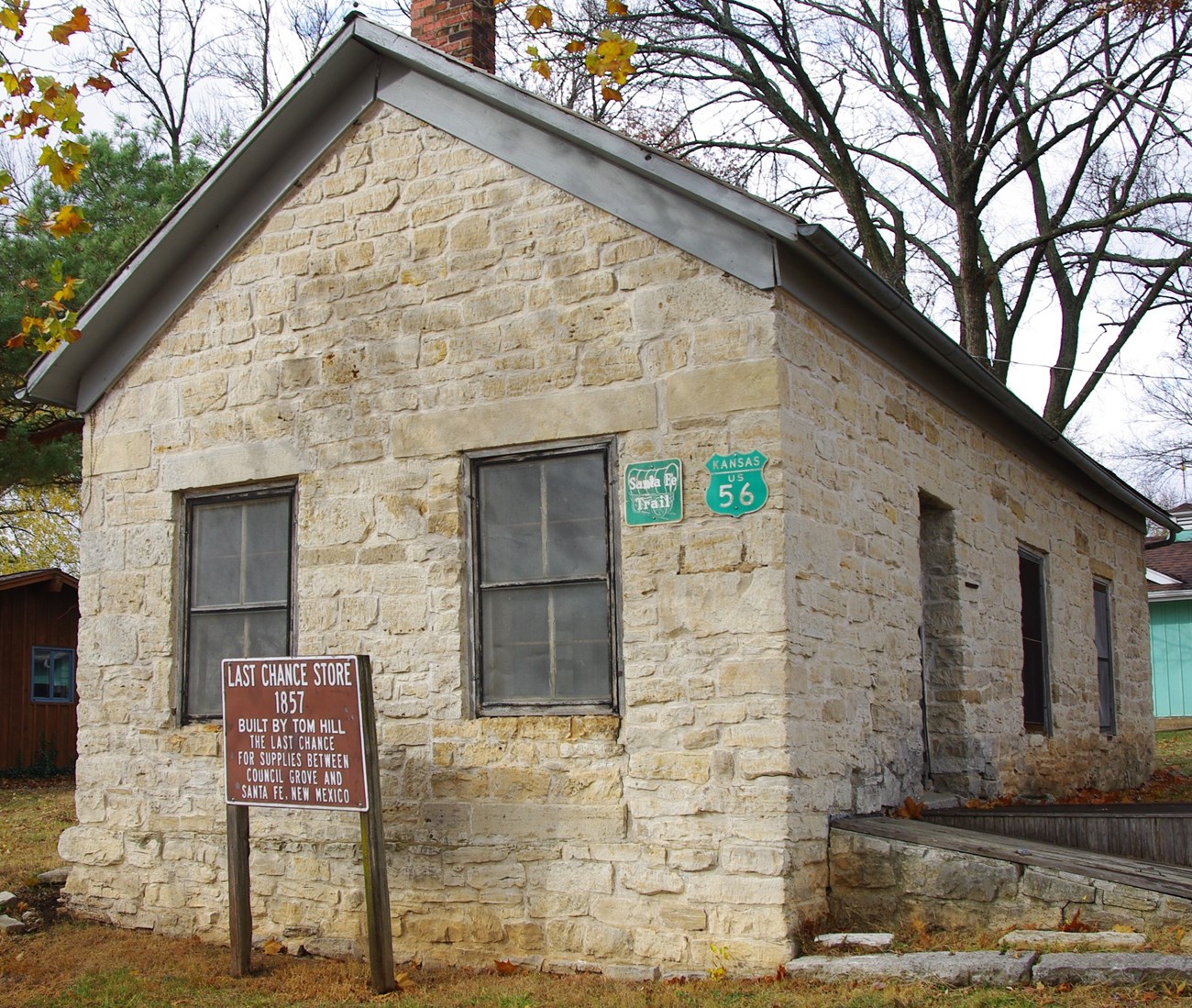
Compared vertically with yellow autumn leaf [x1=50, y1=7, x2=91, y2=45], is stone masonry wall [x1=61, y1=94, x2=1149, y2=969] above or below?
below

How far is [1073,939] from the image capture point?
19.8 ft

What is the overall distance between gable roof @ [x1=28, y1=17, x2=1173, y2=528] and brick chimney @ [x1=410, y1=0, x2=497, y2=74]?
0.80m

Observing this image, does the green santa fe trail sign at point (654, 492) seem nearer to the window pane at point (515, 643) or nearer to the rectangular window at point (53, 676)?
the window pane at point (515, 643)

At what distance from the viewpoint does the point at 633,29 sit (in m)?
18.9

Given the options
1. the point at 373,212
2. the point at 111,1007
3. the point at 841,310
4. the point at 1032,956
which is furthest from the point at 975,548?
the point at 111,1007

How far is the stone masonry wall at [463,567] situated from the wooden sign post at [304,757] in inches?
Result: 26.9

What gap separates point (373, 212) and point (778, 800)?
4.41 m

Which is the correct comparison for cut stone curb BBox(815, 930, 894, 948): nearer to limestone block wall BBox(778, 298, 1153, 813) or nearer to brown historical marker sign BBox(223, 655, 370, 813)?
limestone block wall BBox(778, 298, 1153, 813)

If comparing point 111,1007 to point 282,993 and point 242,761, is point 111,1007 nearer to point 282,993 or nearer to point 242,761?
point 282,993

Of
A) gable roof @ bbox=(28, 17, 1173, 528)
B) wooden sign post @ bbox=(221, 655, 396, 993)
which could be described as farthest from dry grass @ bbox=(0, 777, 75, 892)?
gable roof @ bbox=(28, 17, 1173, 528)

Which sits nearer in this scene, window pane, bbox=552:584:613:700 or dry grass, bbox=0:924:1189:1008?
dry grass, bbox=0:924:1189:1008

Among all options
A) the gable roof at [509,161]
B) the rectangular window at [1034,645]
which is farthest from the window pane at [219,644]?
the rectangular window at [1034,645]

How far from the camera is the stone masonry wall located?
6.75 meters

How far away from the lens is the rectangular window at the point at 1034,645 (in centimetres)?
1098
